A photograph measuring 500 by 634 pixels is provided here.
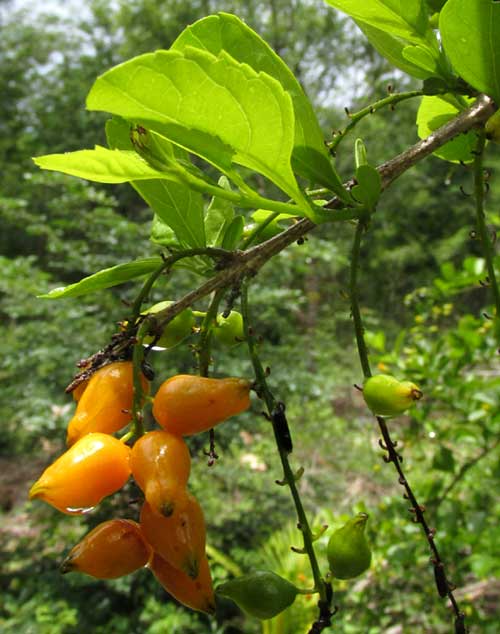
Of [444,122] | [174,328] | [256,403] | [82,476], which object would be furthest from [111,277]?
[256,403]

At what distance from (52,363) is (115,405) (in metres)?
3.11

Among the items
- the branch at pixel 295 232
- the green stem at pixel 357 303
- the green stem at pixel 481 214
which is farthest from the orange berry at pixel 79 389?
the green stem at pixel 481 214

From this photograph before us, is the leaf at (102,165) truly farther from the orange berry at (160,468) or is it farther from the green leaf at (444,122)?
the green leaf at (444,122)

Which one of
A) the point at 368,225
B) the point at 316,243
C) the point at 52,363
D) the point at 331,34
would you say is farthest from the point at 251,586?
the point at 331,34

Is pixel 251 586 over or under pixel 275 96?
under

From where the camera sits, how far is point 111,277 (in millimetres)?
485

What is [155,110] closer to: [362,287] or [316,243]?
[316,243]

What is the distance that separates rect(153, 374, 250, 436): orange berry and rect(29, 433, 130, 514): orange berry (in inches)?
1.6

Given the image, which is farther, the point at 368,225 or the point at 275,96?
the point at 368,225

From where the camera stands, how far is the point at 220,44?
1.40ft

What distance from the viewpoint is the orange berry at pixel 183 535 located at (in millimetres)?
394

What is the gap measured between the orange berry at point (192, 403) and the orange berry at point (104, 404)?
3cm

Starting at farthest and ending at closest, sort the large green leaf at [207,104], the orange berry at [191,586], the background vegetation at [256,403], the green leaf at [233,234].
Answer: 1. the background vegetation at [256,403]
2. the green leaf at [233,234]
3. the orange berry at [191,586]
4. the large green leaf at [207,104]

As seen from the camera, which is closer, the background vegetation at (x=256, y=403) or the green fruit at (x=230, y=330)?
the green fruit at (x=230, y=330)
